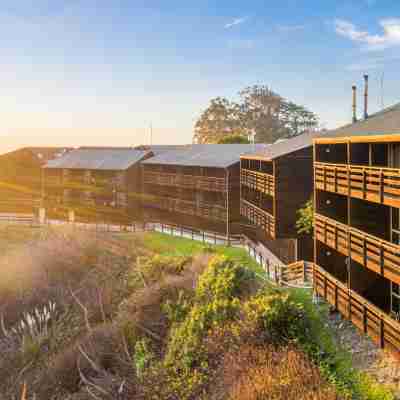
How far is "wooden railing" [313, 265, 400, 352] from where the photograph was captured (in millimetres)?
14148

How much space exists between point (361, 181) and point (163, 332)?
479 inches

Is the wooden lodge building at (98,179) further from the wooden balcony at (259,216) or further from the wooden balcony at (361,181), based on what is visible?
the wooden balcony at (361,181)

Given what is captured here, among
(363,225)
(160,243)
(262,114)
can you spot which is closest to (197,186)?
(160,243)

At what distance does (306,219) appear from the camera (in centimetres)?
2597

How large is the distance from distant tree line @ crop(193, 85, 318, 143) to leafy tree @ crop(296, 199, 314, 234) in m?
57.1

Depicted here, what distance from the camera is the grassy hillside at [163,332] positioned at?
16109mm

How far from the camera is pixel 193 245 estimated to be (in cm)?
3634

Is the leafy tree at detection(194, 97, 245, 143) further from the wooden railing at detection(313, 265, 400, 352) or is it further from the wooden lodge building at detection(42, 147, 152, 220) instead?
the wooden railing at detection(313, 265, 400, 352)

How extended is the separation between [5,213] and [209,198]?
27.6m

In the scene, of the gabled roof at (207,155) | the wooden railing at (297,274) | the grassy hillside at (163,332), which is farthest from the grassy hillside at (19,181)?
the wooden railing at (297,274)

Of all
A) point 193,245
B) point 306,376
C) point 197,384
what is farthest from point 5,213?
point 306,376

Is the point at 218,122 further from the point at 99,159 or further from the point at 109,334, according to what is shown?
the point at 109,334

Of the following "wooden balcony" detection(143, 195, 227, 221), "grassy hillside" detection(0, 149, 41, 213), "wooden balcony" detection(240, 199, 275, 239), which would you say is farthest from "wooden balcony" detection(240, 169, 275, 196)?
"grassy hillside" detection(0, 149, 41, 213)

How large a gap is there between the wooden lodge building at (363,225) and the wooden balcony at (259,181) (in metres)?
7.55
